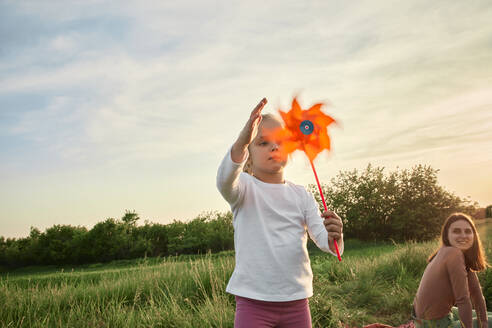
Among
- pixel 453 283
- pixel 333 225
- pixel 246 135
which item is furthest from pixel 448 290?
pixel 246 135

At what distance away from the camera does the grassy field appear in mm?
4619

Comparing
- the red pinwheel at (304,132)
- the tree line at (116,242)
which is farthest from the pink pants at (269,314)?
the tree line at (116,242)

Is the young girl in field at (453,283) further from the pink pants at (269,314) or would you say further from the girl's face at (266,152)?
the girl's face at (266,152)

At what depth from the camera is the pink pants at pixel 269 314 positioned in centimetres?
243

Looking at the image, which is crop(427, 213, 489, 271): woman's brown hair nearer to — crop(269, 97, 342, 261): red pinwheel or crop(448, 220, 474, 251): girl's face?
crop(448, 220, 474, 251): girl's face

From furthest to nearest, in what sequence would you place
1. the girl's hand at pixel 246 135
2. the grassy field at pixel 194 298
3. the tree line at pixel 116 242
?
1. the tree line at pixel 116 242
2. the grassy field at pixel 194 298
3. the girl's hand at pixel 246 135

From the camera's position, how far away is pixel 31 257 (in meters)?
15.2

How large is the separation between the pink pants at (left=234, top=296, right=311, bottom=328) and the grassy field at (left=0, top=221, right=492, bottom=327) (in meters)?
1.80

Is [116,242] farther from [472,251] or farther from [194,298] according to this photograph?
[472,251]

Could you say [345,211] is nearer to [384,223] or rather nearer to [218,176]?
[384,223]

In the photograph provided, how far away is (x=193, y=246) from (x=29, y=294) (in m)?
8.55

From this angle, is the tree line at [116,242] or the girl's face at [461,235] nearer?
the girl's face at [461,235]

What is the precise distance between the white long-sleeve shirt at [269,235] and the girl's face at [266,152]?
0.11 m

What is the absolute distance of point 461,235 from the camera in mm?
4520
